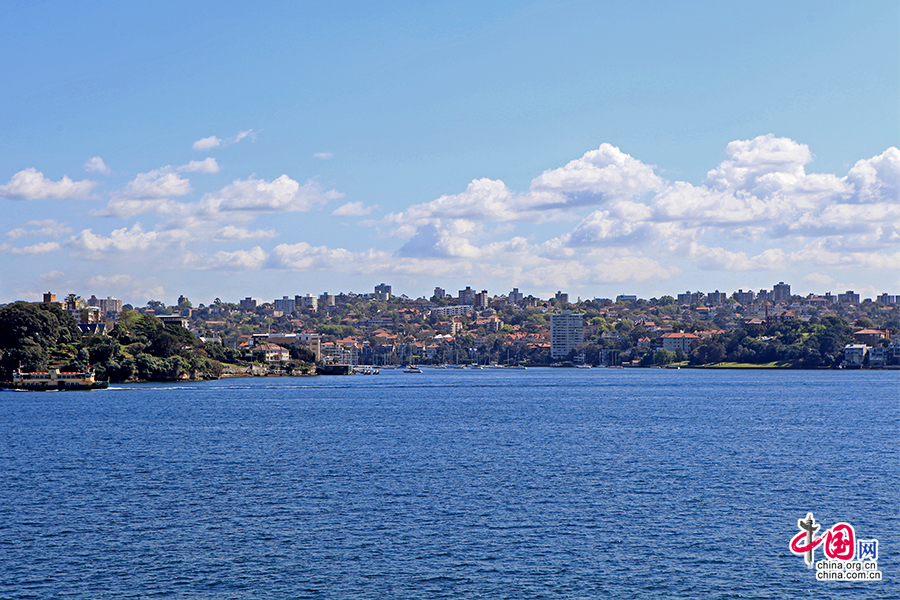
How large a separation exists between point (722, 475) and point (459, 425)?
26.1 m

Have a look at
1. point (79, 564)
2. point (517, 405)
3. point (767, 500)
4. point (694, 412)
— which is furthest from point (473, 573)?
point (517, 405)

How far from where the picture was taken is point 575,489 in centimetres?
3403

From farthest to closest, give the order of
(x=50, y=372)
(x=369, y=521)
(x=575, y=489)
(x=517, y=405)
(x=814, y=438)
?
(x=50, y=372)
(x=517, y=405)
(x=814, y=438)
(x=575, y=489)
(x=369, y=521)

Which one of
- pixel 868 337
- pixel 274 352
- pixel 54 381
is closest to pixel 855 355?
pixel 868 337

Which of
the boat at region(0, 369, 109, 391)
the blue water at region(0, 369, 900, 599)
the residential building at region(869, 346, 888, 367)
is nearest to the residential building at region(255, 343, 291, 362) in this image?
the boat at region(0, 369, 109, 391)

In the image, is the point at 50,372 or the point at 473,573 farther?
the point at 50,372

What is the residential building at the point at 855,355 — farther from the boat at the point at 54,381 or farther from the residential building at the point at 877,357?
the boat at the point at 54,381

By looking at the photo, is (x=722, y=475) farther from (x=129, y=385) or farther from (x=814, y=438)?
(x=129, y=385)

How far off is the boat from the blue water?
1868 inches

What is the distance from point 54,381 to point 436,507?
294 ft

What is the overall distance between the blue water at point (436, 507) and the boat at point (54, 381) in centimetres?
4745

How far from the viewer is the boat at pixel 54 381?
10631cm

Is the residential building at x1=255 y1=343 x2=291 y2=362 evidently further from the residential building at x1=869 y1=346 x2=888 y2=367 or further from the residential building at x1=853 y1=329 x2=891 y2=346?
the residential building at x1=853 y1=329 x2=891 y2=346

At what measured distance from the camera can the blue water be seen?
878 inches
